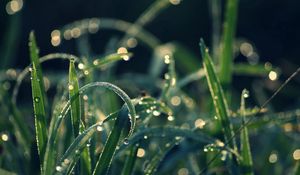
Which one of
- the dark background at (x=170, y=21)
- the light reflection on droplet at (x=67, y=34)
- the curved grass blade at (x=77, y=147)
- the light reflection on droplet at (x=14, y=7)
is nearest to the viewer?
the curved grass blade at (x=77, y=147)

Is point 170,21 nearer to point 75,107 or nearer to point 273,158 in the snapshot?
point 273,158

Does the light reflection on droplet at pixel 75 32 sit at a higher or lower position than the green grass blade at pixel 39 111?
higher

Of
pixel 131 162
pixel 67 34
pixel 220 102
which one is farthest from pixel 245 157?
pixel 67 34

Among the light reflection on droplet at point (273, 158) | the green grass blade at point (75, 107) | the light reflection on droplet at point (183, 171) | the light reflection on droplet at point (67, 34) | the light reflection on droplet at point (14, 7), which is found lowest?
the green grass blade at point (75, 107)

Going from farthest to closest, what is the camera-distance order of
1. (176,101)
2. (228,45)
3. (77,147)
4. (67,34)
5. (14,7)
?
(14,7) → (67,34) → (176,101) → (228,45) → (77,147)

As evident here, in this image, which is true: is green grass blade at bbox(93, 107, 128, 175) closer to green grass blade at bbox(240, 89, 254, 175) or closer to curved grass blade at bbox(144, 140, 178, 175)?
curved grass blade at bbox(144, 140, 178, 175)

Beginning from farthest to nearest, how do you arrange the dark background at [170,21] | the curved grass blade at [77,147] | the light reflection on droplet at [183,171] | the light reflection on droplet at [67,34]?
the dark background at [170,21]
the light reflection on droplet at [67,34]
the light reflection on droplet at [183,171]
the curved grass blade at [77,147]

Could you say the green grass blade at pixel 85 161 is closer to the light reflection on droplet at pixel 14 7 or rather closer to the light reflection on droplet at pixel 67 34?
the light reflection on droplet at pixel 67 34

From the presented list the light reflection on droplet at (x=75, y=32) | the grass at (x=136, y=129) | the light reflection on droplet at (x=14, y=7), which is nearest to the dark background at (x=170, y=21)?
the light reflection on droplet at (x=14, y=7)

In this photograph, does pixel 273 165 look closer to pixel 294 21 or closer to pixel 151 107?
pixel 151 107
